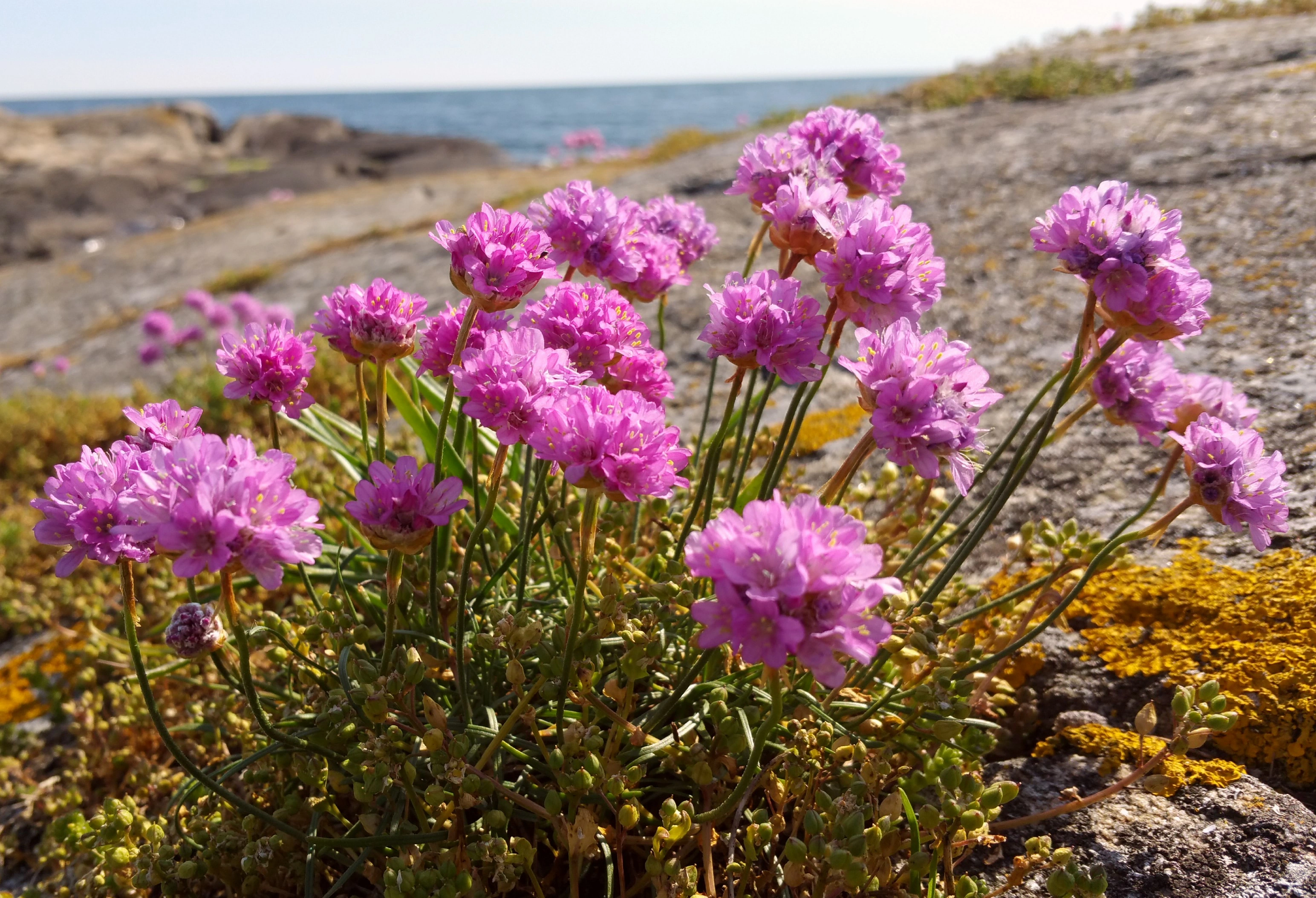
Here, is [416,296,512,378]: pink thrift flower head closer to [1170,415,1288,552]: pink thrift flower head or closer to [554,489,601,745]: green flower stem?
[554,489,601,745]: green flower stem

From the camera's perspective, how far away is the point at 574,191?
1924 mm

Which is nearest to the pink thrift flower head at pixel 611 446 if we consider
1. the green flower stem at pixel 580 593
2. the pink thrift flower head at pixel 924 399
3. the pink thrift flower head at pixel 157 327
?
the green flower stem at pixel 580 593

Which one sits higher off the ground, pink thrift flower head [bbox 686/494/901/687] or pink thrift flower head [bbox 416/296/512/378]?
pink thrift flower head [bbox 416/296/512/378]

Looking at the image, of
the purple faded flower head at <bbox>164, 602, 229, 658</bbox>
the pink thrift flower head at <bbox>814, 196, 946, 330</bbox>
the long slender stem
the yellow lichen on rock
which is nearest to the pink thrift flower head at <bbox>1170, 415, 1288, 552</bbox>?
the yellow lichen on rock

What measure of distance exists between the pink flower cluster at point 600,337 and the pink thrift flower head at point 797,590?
537mm

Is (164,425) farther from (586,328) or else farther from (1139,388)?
(1139,388)

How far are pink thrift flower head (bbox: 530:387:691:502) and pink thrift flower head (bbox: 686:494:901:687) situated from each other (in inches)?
7.9

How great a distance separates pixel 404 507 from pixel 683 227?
4.05 ft

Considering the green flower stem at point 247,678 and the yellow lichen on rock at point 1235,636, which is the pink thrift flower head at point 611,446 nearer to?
the green flower stem at point 247,678

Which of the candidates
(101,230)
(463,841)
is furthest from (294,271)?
(101,230)

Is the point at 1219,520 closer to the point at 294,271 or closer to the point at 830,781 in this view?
the point at 830,781

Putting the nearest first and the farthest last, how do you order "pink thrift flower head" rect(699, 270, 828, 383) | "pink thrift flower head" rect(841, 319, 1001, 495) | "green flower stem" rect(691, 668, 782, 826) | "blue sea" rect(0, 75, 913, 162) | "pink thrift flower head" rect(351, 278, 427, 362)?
"green flower stem" rect(691, 668, 782, 826), "pink thrift flower head" rect(841, 319, 1001, 495), "pink thrift flower head" rect(699, 270, 828, 383), "pink thrift flower head" rect(351, 278, 427, 362), "blue sea" rect(0, 75, 913, 162)

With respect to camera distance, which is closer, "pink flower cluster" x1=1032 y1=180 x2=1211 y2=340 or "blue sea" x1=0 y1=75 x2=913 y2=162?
"pink flower cluster" x1=1032 y1=180 x2=1211 y2=340

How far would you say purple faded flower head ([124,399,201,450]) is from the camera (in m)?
1.57
